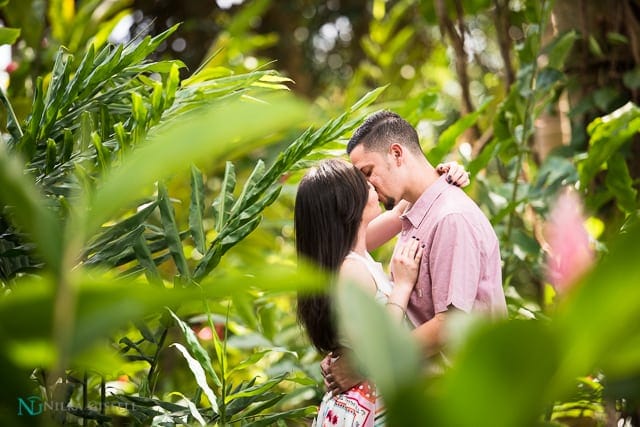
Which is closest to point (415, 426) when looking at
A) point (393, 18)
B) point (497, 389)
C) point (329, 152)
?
point (497, 389)

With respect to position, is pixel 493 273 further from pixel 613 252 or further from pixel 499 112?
pixel 613 252

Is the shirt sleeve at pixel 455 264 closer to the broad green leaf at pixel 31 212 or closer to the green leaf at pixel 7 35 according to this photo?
the green leaf at pixel 7 35

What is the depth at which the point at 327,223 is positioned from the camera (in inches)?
52.8

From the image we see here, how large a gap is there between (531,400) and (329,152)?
1.14 m

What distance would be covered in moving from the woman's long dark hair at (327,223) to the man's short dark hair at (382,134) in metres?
0.08

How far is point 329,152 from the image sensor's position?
1.46 m

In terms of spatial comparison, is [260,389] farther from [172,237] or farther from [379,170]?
[379,170]

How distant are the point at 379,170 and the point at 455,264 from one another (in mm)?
229

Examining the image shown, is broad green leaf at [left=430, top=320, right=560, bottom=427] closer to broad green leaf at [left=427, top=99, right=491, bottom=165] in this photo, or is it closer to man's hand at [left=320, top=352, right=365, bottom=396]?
man's hand at [left=320, top=352, right=365, bottom=396]

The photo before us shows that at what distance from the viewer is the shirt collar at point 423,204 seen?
1381 millimetres

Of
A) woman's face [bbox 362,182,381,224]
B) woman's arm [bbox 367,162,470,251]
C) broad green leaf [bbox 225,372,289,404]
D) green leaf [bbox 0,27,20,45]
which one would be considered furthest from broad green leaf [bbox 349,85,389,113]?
green leaf [bbox 0,27,20,45]

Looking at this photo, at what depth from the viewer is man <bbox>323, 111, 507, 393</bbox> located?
1257mm


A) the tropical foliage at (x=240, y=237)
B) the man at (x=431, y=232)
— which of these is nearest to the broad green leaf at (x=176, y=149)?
the tropical foliage at (x=240, y=237)

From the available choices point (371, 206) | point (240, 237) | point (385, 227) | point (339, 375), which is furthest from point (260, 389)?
point (385, 227)
